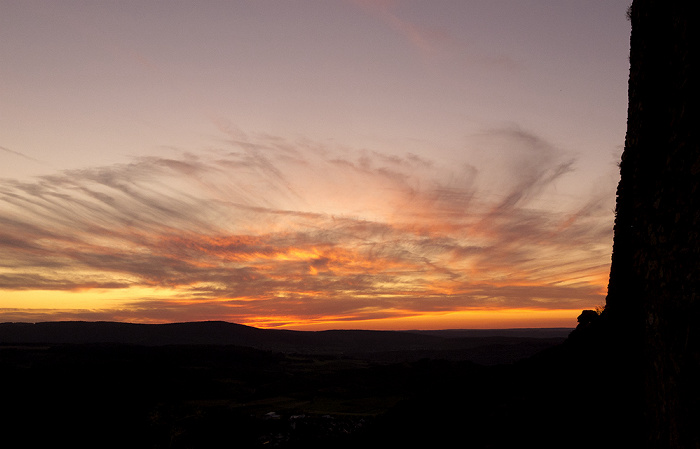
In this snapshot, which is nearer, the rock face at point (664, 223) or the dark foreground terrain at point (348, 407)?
the rock face at point (664, 223)

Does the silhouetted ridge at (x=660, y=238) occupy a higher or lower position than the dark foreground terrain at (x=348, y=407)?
higher

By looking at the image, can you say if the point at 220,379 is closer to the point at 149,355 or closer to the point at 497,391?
the point at 149,355

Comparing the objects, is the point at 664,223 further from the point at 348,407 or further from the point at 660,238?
the point at 348,407

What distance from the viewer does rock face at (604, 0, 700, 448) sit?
6.11m

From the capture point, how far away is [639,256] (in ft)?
27.5

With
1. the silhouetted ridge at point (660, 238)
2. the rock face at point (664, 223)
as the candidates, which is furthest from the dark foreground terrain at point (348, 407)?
the rock face at point (664, 223)

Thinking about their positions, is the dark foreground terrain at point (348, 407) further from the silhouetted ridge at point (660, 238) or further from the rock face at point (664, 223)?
the rock face at point (664, 223)

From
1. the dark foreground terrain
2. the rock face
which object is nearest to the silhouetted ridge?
the rock face

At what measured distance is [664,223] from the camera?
7098 mm

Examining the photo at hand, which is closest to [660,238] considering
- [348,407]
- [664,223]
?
[664,223]

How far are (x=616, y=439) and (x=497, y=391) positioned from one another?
826 centimetres

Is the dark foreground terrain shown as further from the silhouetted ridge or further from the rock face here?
the rock face

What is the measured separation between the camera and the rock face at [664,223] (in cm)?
611

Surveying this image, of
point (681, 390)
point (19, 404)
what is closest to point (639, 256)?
point (681, 390)
